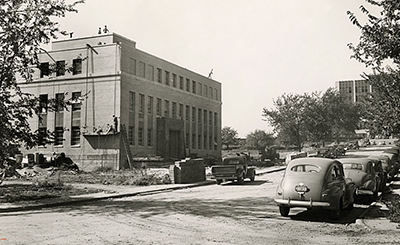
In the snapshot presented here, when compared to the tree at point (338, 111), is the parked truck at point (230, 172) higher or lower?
lower

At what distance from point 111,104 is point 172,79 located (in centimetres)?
1189

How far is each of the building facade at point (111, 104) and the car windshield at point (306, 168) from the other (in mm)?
28235

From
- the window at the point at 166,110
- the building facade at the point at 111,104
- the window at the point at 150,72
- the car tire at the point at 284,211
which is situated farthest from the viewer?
the window at the point at 166,110

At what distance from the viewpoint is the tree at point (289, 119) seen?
62000 mm

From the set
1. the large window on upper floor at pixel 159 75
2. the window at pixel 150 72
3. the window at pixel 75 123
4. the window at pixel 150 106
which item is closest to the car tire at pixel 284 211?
the window at pixel 75 123

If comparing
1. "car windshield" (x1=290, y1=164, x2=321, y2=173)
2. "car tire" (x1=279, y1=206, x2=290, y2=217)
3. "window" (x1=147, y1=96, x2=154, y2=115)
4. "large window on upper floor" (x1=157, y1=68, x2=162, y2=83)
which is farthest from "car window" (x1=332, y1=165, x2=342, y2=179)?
"large window on upper floor" (x1=157, y1=68, x2=162, y2=83)

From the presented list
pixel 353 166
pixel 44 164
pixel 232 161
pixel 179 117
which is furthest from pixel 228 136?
pixel 353 166

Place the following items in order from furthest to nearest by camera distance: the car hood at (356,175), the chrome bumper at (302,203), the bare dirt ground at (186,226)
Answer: the car hood at (356,175) → the chrome bumper at (302,203) → the bare dirt ground at (186,226)

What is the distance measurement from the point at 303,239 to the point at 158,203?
8393 mm

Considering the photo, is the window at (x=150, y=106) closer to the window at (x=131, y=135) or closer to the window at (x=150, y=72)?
the window at (x=150, y=72)

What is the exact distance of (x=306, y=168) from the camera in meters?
13.0

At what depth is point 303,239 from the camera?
9.34 meters

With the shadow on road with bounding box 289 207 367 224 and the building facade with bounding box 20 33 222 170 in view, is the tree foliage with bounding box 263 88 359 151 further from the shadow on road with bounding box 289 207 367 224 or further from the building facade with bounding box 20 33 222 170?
the shadow on road with bounding box 289 207 367 224

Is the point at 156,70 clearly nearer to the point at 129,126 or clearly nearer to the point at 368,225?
the point at 129,126
